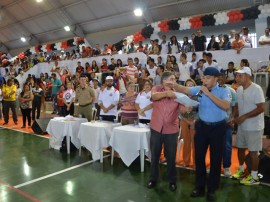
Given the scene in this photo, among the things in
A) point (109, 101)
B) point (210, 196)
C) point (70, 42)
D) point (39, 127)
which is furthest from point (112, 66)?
point (70, 42)

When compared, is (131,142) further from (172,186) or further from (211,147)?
(211,147)

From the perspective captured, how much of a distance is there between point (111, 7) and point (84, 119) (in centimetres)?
1099

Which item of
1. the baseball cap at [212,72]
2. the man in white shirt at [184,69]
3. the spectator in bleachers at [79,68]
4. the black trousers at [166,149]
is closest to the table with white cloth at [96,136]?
the black trousers at [166,149]

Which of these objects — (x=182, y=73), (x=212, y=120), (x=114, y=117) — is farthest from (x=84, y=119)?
(x=182, y=73)

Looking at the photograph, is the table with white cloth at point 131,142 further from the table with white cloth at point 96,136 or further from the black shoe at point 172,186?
the black shoe at point 172,186

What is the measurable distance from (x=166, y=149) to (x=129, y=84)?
1912 mm

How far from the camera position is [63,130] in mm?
5980

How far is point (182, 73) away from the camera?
904 centimetres

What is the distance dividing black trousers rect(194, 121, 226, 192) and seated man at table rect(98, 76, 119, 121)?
101 inches

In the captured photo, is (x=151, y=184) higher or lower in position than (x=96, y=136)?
lower

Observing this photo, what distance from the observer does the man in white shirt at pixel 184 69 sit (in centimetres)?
897

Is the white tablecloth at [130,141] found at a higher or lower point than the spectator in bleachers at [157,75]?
lower

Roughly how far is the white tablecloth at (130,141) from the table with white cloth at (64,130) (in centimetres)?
132

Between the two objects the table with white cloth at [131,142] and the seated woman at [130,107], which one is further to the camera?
the seated woman at [130,107]
